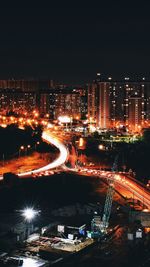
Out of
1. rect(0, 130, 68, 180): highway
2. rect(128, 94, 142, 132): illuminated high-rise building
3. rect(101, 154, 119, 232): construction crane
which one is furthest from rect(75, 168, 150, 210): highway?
rect(128, 94, 142, 132): illuminated high-rise building

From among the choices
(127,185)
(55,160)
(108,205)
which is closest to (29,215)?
(108,205)

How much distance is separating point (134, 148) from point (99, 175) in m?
8.00

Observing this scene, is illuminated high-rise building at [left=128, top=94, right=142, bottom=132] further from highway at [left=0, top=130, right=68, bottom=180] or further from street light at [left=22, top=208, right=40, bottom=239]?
street light at [left=22, top=208, right=40, bottom=239]

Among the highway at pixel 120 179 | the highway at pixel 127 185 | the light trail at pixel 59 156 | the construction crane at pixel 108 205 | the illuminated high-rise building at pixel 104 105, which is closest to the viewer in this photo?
the construction crane at pixel 108 205

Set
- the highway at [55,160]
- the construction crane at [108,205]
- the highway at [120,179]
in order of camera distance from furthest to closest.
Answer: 1. the highway at [55,160]
2. the highway at [120,179]
3. the construction crane at [108,205]

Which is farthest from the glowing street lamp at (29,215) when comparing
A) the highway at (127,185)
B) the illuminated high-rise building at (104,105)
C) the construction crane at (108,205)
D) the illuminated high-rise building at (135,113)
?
the illuminated high-rise building at (104,105)

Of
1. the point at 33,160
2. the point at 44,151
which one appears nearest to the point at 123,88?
the point at 44,151

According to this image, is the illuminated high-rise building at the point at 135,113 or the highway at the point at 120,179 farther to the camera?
the illuminated high-rise building at the point at 135,113

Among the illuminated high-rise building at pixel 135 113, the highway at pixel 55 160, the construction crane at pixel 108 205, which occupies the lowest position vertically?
the construction crane at pixel 108 205

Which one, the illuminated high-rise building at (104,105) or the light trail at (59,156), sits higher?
the illuminated high-rise building at (104,105)

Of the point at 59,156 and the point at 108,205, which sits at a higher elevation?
the point at 59,156

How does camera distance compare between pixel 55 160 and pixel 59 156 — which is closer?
pixel 55 160

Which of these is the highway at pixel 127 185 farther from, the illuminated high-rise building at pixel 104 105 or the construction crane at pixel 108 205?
the illuminated high-rise building at pixel 104 105

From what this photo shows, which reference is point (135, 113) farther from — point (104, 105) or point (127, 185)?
point (127, 185)
